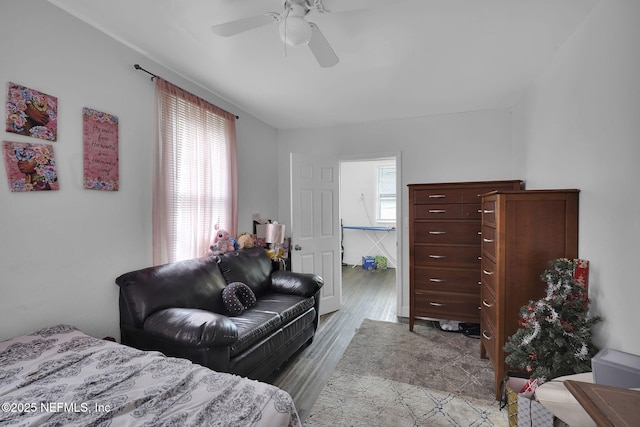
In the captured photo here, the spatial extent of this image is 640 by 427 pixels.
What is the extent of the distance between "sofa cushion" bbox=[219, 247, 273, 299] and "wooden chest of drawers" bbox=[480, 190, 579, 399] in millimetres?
2039

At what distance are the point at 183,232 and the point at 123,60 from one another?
1.35m

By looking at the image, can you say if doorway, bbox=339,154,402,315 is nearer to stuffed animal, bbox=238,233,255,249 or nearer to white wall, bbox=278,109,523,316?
white wall, bbox=278,109,523,316

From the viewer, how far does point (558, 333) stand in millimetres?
1511

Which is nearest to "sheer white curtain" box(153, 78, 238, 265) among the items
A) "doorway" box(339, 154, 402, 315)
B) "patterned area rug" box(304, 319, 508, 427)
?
"patterned area rug" box(304, 319, 508, 427)

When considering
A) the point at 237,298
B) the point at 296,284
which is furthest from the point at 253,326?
the point at 296,284

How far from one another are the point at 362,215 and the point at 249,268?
395 cm

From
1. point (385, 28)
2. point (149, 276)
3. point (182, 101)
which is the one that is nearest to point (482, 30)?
point (385, 28)

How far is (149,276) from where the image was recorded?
6.60 feet

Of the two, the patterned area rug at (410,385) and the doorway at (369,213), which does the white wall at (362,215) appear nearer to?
the doorway at (369,213)

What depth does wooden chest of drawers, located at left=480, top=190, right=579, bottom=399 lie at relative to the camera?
6.05 feet

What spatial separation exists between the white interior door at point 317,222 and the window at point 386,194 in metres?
2.67

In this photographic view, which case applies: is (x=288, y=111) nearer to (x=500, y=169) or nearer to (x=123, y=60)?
(x=123, y=60)

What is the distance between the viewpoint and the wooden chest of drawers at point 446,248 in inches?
113

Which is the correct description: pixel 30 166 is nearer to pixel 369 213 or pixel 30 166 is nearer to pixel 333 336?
pixel 333 336
